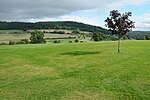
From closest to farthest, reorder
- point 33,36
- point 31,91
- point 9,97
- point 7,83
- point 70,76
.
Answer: point 9,97
point 31,91
point 7,83
point 70,76
point 33,36

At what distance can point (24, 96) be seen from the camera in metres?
13.6

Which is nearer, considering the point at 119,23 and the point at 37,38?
the point at 119,23

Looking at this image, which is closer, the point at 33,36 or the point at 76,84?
the point at 76,84

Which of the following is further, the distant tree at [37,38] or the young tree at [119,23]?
the distant tree at [37,38]

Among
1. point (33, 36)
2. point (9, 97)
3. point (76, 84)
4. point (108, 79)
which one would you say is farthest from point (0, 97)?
point (33, 36)

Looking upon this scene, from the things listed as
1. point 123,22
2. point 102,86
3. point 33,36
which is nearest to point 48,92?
point 102,86

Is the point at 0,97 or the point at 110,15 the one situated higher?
the point at 110,15

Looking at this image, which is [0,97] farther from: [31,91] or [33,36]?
[33,36]

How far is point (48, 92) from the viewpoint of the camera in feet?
46.8

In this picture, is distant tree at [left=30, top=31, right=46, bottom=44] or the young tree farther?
distant tree at [left=30, top=31, right=46, bottom=44]

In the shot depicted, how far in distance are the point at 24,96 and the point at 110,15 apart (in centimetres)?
2797

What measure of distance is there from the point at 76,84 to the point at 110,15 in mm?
24868

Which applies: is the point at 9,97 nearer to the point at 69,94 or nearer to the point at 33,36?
the point at 69,94

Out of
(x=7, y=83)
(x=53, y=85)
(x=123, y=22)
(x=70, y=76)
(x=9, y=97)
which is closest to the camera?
(x=9, y=97)
